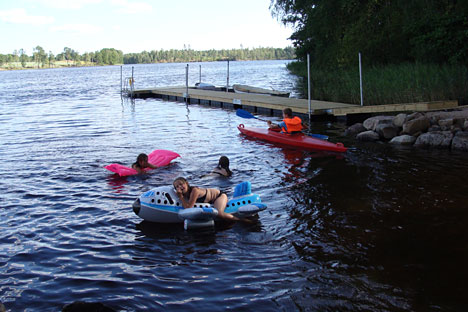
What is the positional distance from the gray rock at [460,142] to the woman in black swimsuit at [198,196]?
726 centimetres

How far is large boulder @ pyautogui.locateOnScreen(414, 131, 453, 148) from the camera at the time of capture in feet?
39.2

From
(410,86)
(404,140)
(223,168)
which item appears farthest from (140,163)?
(410,86)

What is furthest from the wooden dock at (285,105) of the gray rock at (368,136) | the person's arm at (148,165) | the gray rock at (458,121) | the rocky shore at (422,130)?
the person's arm at (148,165)

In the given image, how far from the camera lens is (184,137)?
50.6 feet

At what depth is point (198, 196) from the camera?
7141 millimetres

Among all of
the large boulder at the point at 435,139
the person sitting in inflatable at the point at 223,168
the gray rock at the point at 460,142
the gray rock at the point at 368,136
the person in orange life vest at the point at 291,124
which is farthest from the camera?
→ the gray rock at the point at 368,136

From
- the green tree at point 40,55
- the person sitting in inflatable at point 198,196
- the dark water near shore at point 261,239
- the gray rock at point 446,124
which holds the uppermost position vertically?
the green tree at point 40,55

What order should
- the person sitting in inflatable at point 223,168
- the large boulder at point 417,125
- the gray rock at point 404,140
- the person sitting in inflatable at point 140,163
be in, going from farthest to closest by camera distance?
the large boulder at point 417,125, the gray rock at point 404,140, the person sitting in inflatable at point 140,163, the person sitting in inflatable at point 223,168

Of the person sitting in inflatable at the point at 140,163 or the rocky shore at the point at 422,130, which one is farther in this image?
the rocky shore at the point at 422,130

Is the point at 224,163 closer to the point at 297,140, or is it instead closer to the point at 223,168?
the point at 223,168

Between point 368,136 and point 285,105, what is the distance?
18.2ft

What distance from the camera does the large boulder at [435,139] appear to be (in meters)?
11.9

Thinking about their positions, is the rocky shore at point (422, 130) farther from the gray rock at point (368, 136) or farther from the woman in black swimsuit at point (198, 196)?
the woman in black swimsuit at point (198, 196)

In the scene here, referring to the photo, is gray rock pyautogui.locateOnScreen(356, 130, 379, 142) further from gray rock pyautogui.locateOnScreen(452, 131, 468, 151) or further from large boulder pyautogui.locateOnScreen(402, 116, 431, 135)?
gray rock pyautogui.locateOnScreen(452, 131, 468, 151)
